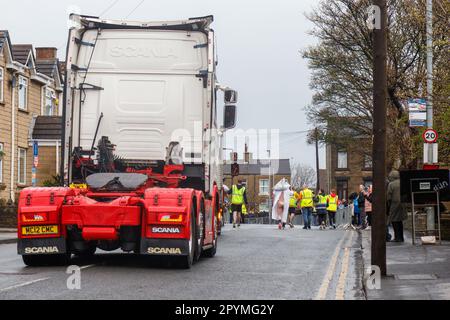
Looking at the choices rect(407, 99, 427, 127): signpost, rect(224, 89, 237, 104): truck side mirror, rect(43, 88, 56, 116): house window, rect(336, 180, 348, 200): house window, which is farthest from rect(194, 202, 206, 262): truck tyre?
rect(336, 180, 348, 200): house window

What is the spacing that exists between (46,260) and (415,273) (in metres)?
5.82

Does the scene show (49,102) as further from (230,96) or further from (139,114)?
(139,114)

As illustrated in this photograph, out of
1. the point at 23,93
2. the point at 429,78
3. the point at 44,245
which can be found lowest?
the point at 44,245

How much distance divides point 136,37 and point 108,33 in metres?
0.51

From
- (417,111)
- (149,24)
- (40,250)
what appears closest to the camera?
(40,250)

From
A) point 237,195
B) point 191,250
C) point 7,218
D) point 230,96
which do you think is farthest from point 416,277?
point 7,218

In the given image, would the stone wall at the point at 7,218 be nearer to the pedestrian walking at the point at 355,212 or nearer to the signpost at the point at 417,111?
the pedestrian walking at the point at 355,212

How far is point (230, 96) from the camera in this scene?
15.8 m

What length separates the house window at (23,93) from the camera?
37838 mm

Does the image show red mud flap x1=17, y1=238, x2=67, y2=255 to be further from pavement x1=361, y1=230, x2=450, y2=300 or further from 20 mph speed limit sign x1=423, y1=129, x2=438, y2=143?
20 mph speed limit sign x1=423, y1=129, x2=438, y2=143

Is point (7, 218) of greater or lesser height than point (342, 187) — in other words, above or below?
below

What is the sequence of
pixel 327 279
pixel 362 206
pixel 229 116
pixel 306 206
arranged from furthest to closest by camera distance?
pixel 306 206, pixel 362 206, pixel 229 116, pixel 327 279

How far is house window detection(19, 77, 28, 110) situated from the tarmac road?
2106 cm
